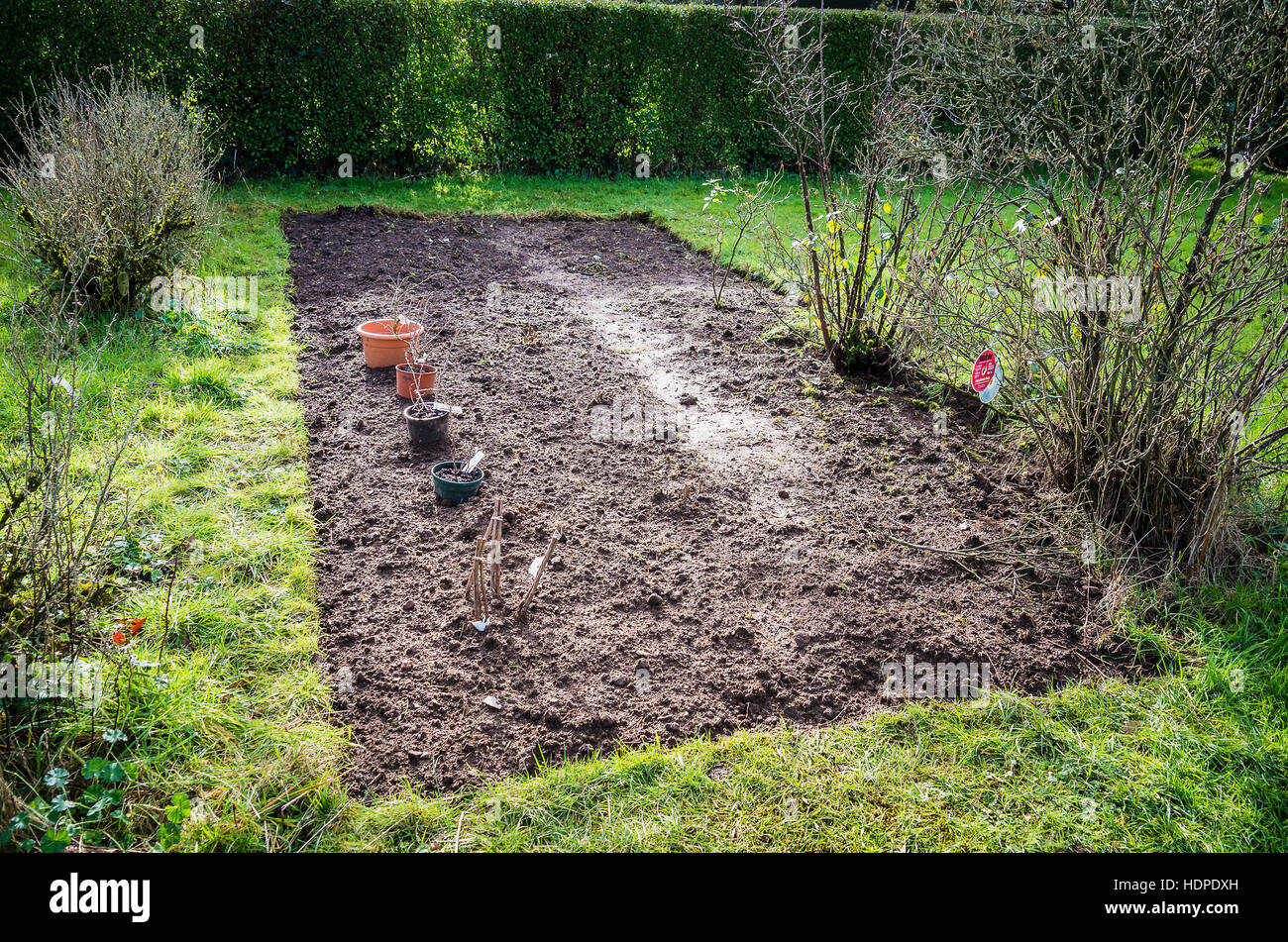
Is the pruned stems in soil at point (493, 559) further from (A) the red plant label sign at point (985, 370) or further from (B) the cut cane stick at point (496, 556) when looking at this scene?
(A) the red plant label sign at point (985, 370)

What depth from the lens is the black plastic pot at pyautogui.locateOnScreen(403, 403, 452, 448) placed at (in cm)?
461

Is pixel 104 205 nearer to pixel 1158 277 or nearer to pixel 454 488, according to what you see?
pixel 454 488

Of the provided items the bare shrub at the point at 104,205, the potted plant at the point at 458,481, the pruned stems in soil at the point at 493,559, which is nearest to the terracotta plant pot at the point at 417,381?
the potted plant at the point at 458,481

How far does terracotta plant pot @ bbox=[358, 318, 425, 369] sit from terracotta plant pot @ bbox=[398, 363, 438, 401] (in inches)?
17.3

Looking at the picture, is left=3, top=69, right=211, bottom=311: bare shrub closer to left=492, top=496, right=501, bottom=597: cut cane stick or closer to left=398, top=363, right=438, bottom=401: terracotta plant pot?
left=398, top=363, right=438, bottom=401: terracotta plant pot

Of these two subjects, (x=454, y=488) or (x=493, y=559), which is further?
(x=454, y=488)

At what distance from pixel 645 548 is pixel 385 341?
110 inches

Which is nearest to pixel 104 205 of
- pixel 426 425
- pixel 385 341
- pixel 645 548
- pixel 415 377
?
pixel 385 341

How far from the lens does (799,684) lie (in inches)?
123

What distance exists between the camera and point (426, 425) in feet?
15.1

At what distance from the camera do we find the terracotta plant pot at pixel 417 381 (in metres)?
5.05
